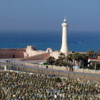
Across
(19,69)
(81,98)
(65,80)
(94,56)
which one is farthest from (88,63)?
(81,98)

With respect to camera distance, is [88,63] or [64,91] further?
[88,63]

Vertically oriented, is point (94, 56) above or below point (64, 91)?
above

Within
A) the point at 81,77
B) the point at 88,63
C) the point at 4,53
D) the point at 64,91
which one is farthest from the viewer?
the point at 4,53

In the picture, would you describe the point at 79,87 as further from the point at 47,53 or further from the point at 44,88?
the point at 47,53

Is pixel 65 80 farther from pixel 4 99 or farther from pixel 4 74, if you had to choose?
pixel 4 99

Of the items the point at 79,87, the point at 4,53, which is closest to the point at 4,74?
the point at 79,87

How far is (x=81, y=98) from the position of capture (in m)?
23.6

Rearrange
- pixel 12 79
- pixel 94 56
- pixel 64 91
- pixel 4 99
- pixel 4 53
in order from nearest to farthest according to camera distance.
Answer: pixel 4 99 → pixel 64 91 → pixel 12 79 → pixel 94 56 → pixel 4 53

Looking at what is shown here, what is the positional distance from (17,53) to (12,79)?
69.9 ft

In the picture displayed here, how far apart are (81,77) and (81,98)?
29.0 ft

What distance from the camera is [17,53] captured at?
5119 cm

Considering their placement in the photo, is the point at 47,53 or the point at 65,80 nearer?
the point at 65,80

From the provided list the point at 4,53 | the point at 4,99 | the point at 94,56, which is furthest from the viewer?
the point at 4,53

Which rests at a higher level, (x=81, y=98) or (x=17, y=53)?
(x=17, y=53)
